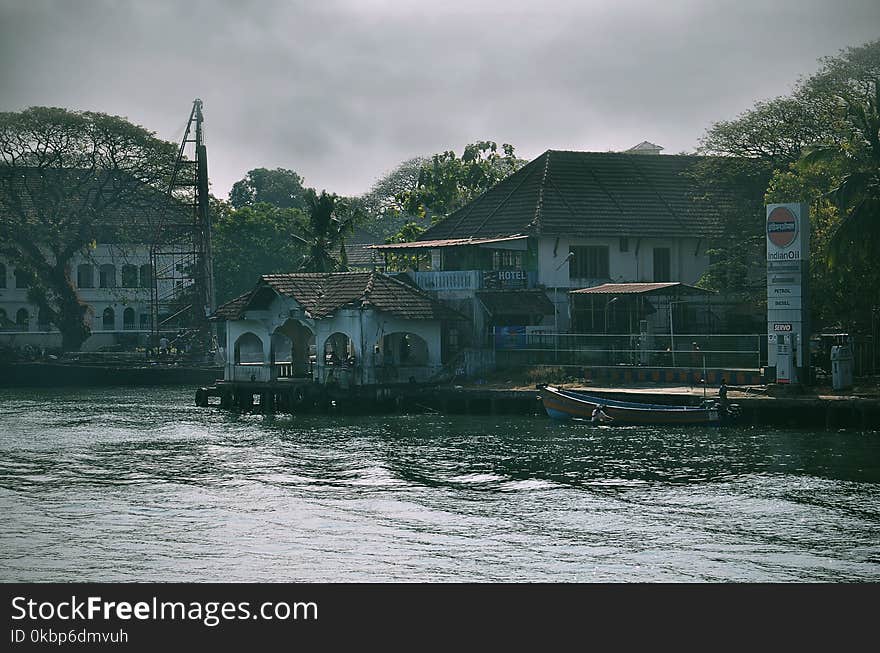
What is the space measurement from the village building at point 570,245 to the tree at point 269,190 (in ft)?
290

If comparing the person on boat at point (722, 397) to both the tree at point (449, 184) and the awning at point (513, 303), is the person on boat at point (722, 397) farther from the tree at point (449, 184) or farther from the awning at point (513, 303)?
the tree at point (449, 184)

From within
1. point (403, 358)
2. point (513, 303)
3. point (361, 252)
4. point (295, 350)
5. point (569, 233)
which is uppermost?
point (361, 252)

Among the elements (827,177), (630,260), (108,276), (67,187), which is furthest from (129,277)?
(827,177)

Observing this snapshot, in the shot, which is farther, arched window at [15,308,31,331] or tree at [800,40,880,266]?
arched window at [15,308,31,331]

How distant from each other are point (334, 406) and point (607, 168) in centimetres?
2385

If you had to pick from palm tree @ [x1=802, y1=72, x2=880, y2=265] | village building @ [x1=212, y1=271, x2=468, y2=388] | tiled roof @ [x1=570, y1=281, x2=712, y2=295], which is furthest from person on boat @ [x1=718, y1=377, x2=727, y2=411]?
village building @ [x1=212, y1=271, x2=468, y2=388]

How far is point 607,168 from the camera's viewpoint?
74.6m

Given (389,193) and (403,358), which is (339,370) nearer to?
(403,358)

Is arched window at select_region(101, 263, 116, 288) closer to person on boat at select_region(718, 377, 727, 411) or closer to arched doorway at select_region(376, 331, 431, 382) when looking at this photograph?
arched doorway at select_region(376, 331, 431, 382)

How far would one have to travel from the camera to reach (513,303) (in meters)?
65.1

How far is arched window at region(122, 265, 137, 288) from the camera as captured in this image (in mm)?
105812

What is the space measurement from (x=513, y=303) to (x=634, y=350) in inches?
364

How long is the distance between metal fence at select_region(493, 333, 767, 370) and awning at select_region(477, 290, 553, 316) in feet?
5.53

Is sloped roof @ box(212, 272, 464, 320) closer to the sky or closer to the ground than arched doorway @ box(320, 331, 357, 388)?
closer to the sky
